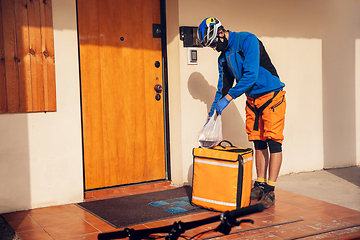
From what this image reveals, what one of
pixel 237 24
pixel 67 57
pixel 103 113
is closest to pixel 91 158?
pixel 103 113

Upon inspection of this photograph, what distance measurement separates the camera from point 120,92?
438 centimetres

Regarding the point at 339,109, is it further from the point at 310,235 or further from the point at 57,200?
the point at 57,200

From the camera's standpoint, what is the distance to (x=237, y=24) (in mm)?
4777

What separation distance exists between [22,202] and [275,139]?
255cm

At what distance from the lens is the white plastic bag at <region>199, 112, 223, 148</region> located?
3.64m

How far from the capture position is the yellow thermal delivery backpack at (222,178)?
3.36 meters

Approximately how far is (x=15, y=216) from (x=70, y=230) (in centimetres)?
76

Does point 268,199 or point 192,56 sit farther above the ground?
point 192,56

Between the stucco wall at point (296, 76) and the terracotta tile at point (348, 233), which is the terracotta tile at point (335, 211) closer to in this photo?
the terracotta tile at point (348, 233)

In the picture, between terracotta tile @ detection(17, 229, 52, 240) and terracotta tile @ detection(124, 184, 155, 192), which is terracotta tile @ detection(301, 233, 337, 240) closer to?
terracotta tile @ detection(17, 229, 52, 240)

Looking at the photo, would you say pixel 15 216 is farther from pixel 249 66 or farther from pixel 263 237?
pixel 249 66

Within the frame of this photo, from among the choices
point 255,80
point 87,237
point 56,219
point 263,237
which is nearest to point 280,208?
point 263,237

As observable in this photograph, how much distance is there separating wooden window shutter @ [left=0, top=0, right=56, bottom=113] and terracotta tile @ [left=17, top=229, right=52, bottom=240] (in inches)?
47.7

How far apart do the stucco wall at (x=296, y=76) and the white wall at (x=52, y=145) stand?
1211 mm
